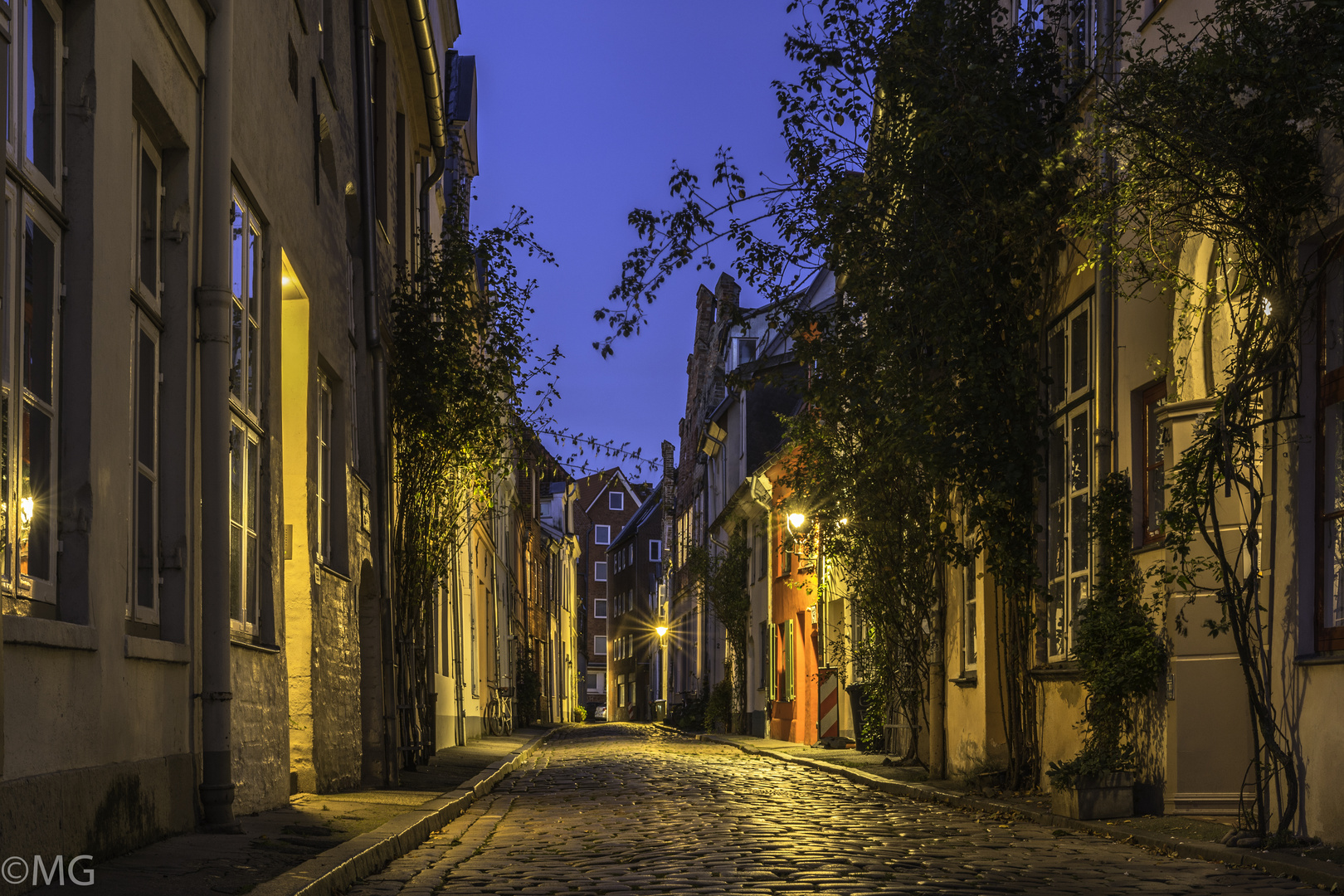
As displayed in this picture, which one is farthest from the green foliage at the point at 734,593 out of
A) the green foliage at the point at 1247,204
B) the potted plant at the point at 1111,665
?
the green foliage at the point at 1247,204

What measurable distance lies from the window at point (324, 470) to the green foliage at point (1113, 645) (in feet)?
20.3

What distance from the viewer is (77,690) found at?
589 cm

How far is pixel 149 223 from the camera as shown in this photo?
789 cm

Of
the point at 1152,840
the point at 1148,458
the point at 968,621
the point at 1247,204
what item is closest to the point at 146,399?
the point at 1247,204

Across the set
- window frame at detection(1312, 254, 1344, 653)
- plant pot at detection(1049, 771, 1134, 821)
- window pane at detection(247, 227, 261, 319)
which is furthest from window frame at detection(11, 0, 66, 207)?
plant pot at detection(1049, 771, 1134, 821)

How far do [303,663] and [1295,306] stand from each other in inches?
292

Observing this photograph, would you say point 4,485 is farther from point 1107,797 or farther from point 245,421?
point 1107,797

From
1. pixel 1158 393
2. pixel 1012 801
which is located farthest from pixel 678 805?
pixel 1158 393

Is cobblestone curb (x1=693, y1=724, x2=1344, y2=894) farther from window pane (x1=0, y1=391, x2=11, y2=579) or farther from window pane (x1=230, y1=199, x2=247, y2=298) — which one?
window pane (x1=230, y1=199, x2=247, y2=298)

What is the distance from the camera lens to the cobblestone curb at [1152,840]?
682 centimetres

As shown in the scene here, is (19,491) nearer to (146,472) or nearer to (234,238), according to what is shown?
(146,472)

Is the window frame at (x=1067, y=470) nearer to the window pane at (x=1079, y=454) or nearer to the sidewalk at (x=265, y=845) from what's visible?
the window pane at (x=1079, y=454)

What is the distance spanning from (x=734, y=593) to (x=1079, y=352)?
73.9ft

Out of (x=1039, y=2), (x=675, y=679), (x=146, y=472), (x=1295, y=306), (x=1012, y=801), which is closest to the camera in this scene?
(x=146, y=472)
